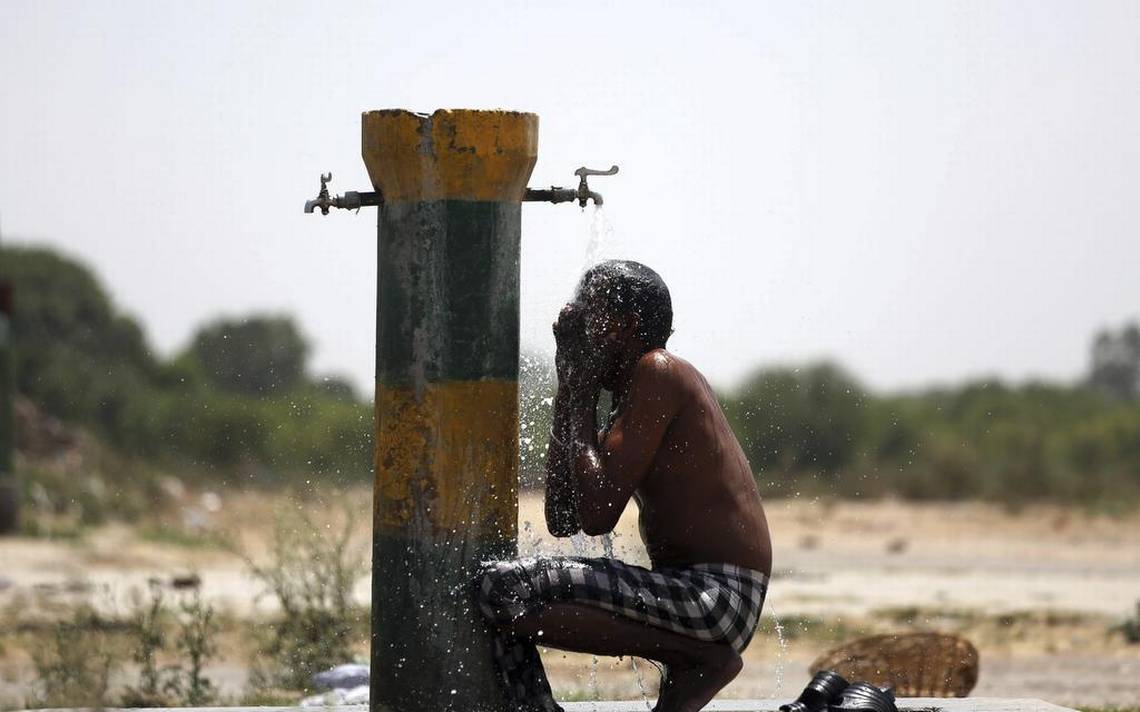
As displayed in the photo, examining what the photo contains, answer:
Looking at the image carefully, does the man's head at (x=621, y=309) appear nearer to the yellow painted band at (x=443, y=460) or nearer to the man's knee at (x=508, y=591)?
the yellow painted band at (x=443, y=460)

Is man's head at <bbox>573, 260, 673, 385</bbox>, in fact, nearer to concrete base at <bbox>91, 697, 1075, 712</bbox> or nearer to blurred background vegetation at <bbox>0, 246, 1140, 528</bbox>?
concrete base at <bbox>91, 697, 1075, 712</bbox>

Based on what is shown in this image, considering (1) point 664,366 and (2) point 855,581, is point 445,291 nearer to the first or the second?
(1) point 664,366

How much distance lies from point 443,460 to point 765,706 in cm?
151

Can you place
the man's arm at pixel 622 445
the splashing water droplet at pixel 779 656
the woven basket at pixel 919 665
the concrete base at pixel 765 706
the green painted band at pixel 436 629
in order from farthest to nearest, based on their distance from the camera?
the woven basket at pixel 919 665
the splashing water droplet at pixel 779 656
the concrete base at pixel 765 706
the green painted band at pixel 436 629
the man's arm at pixel 622 445

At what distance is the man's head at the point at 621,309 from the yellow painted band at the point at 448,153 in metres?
0.41

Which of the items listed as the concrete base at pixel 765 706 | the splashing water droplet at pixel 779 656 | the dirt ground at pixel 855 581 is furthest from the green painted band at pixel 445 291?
the splashing water droplet at pixel 779 656

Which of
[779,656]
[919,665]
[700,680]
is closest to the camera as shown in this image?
[700,680]

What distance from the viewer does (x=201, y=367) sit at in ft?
145

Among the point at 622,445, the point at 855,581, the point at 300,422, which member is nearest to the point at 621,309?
the point at 622,445

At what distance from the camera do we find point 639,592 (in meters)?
5.82

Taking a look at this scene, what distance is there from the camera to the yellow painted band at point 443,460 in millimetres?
6062

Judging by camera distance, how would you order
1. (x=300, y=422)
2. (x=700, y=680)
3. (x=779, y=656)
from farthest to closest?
(x=300, y=422), (x=779, y=656), (x=700, y=680)

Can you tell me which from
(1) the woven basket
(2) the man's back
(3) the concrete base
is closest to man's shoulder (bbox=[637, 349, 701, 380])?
(2) the man's back

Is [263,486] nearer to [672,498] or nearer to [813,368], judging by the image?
[813,368]
